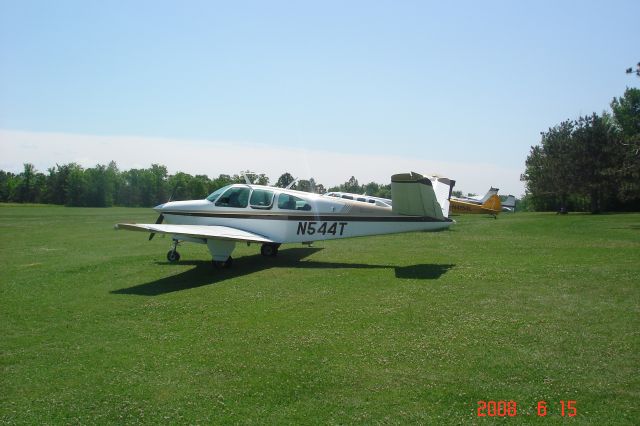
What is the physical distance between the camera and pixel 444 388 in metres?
4.73

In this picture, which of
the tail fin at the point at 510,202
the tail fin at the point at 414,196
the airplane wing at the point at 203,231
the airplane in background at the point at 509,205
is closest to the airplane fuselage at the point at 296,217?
the airplane wing at the point at 203,231

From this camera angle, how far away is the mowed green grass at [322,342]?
4.49 meters

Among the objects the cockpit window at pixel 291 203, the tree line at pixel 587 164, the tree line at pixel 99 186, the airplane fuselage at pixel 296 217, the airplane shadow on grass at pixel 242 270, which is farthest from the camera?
the tree line at pixel 99 186

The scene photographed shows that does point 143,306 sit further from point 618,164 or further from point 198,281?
point 618,164

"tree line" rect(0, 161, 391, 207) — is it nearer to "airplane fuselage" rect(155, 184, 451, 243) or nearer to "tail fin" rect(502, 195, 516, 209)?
"tail fin" rect(502, 195, 516, 209)

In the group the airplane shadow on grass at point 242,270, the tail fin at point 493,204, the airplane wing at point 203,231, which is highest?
the tail fin at point 493,204

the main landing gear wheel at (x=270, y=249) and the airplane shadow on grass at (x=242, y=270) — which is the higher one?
the main landing gear wheel at (x=270, y=249)

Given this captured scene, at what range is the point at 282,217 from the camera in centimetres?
1295

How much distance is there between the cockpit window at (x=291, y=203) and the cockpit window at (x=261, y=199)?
29 cm

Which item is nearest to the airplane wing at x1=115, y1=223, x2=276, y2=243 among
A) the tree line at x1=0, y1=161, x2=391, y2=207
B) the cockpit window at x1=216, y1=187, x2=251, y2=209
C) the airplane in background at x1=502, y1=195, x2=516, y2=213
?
the cockpit window at x1=216, y1=187, x2=251, y2=209

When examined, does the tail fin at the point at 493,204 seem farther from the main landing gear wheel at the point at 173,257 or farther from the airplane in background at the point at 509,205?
the airplane in background at the point at 509,205
